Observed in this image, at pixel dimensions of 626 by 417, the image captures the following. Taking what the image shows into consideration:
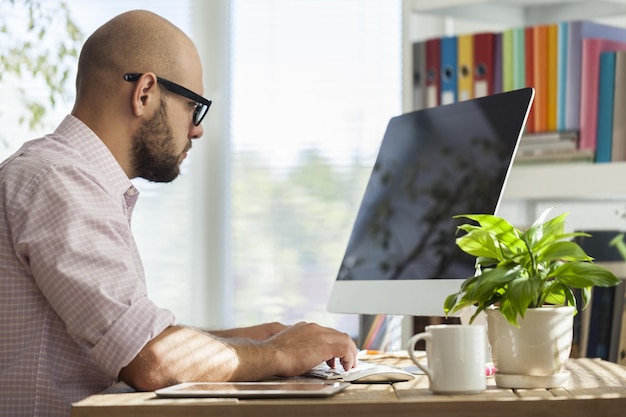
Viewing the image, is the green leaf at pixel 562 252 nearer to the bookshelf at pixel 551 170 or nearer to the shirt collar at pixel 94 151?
the shirt collar at pixel 94 151

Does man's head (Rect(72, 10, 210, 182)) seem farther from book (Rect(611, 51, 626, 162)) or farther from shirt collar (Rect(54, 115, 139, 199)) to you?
book (Rect(611, 51, 626, 162))

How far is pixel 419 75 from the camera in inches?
97.5

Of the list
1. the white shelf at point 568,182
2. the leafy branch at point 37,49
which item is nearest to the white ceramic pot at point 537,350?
the white shelf at point 568,182

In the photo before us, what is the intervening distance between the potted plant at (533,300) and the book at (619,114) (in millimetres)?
1069

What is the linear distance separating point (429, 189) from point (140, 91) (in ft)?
1.81

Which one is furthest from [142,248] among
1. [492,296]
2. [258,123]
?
[492,296]

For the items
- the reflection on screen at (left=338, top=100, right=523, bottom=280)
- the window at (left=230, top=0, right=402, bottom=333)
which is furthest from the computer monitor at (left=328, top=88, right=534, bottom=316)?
the window at (left=230, top=0, right=402, bottom=333)

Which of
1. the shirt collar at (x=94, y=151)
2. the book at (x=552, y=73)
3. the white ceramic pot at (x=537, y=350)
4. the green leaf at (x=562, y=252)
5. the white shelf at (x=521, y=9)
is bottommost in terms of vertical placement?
the white ceramic pot at (x=537, y=350)

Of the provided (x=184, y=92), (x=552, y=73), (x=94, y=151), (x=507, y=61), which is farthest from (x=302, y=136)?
(x=94, y=151)

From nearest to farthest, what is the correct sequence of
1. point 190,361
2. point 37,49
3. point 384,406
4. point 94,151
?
point 384,406, point 190,361, point 94,151, point 37,49

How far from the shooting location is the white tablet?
1106 mm

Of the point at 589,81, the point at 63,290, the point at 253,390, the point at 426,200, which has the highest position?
the point at 589,81

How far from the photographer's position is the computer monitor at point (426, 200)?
153cm

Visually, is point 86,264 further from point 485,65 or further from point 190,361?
point 485,65
